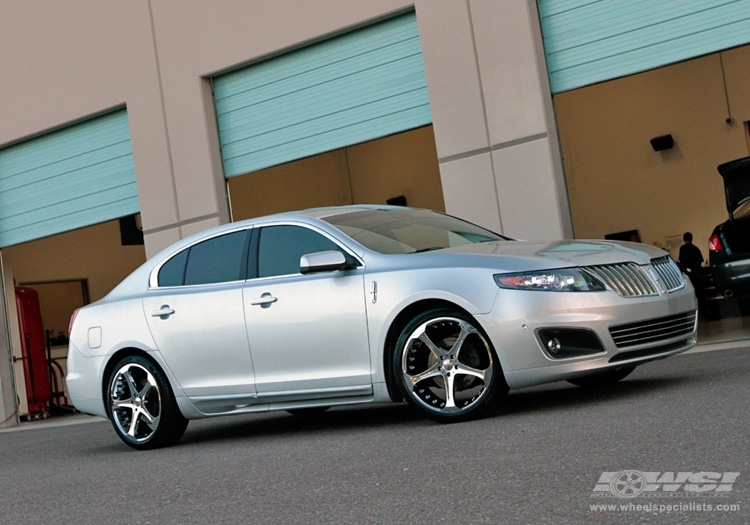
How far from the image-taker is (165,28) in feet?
48.6

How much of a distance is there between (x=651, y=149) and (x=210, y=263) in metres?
16.7

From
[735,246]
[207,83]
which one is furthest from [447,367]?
[207,83]

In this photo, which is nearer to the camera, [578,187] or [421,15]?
[421,15]

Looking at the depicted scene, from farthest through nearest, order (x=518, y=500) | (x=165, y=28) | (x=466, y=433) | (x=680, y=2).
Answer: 1. (x=165, y=28)
2. (x=680, y=2)
3. (x=466, y=433)
4. (x=518, y=500)

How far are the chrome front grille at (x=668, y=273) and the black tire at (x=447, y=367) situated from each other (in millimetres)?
1235

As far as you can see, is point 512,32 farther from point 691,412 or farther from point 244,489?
point 244,489

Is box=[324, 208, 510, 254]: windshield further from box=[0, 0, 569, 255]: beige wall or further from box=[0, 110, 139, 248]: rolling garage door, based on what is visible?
box=[0, 110, 139, 248]: rolling garage door

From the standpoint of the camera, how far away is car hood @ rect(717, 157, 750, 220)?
12.7m

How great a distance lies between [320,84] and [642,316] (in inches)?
307

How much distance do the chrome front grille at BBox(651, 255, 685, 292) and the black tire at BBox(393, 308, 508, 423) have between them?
4.05 ft

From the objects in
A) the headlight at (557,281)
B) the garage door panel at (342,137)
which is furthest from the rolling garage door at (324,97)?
the headlight at (557,281)

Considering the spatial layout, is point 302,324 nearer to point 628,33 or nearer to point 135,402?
point 135,402

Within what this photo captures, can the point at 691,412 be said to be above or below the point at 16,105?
below

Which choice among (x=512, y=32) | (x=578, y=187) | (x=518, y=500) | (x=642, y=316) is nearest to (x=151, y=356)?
(x=642, y=316)
